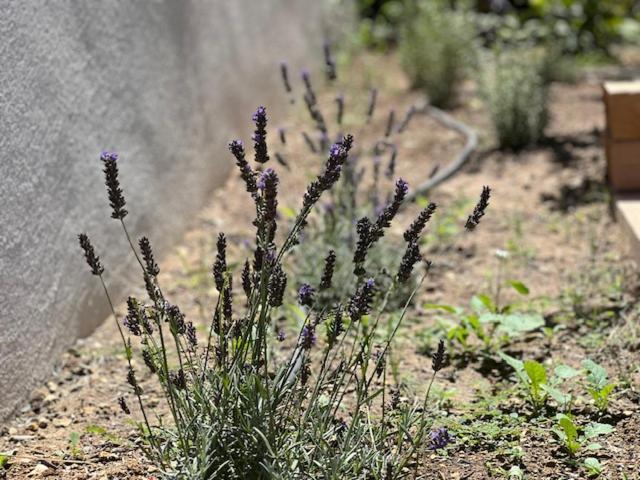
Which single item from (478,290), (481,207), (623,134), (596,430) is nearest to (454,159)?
(623,134)

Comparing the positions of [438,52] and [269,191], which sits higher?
[438,52]

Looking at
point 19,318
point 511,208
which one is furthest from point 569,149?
point 19,318

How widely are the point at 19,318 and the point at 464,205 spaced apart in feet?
7.80

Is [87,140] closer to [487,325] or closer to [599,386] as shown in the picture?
[487,325]

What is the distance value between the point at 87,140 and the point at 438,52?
3515 millimetres

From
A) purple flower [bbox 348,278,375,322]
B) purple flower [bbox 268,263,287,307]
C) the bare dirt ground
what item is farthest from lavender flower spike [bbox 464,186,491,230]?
the bare dirt ground

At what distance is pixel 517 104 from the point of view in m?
5.09

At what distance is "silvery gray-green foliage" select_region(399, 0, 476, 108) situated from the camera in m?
6.29

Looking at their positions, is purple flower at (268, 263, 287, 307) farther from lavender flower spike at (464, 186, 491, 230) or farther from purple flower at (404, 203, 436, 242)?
lavender flower spike at (464, 186, 491, 230)

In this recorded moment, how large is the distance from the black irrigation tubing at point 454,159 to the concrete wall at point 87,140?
1.12 metres

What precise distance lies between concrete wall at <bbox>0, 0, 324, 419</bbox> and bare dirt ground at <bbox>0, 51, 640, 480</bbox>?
16 cm

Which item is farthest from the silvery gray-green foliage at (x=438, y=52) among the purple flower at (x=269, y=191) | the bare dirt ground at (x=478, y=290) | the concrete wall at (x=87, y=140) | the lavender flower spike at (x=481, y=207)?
the purple flower at (x=269, y=191)

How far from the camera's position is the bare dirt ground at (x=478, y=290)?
7.80ft

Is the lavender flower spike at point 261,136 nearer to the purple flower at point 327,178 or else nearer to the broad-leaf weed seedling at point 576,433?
the purple flower at point 327,178
